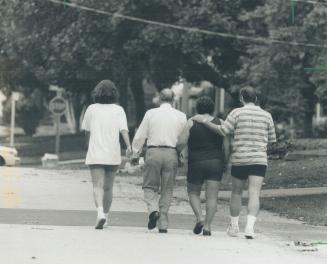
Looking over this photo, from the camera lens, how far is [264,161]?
1193cm

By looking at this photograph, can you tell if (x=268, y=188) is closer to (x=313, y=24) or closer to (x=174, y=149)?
(x=313, y=24)

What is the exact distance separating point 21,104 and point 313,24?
48116mm

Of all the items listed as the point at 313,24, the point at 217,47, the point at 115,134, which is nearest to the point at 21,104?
the point at 217,47

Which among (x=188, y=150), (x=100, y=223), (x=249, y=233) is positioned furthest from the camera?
(x=188, y=150)

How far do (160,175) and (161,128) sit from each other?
0.57 m

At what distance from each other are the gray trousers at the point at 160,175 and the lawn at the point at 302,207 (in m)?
3.28

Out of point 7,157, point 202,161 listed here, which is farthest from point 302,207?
point 7,157

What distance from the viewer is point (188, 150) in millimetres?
12148

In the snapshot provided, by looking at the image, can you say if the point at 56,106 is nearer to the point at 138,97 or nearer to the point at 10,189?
the point at 138,97

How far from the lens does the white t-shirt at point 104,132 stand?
39.4 feet

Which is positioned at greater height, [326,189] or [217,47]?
[217,47]

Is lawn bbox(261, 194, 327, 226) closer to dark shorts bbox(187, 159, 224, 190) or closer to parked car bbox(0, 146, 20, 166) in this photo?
dark shorts bbox(187, 159, 224, 190)

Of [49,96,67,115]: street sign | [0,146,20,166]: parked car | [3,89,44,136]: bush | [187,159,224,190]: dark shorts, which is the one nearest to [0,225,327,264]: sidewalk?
[187,159,224,190]: dark shorts

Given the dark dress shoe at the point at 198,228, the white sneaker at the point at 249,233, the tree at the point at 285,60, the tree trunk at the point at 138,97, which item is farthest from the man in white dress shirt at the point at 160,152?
the tree trunk at the point at 138,97
